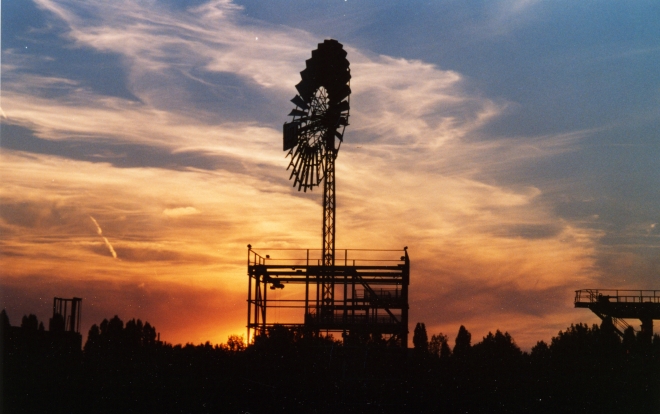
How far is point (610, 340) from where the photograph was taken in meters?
66.9

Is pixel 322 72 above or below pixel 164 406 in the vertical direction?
above

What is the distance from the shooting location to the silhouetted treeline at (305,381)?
134 feet

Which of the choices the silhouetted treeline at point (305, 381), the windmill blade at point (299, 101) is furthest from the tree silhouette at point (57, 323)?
the windmill blade at point (299, 101)

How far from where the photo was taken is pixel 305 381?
43688 mm

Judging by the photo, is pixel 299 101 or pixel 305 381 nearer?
pixel 305 381

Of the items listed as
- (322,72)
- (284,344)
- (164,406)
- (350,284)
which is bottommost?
(164,406)

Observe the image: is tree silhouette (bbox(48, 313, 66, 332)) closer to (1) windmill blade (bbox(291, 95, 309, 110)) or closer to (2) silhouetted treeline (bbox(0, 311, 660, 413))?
(2) silhouetted treeline (bbox(0, 311, 660, 413))

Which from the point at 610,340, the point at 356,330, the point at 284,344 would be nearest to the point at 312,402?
the point at 284,344

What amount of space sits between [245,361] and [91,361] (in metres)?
9.02

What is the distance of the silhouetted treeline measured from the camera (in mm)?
40719

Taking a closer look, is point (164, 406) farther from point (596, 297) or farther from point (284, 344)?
point (596, 297)

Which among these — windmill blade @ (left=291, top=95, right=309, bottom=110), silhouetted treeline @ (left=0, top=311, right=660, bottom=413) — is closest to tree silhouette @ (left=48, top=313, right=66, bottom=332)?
silhouetted treeline @ (left=0, top=311, right=660, bottom=413)

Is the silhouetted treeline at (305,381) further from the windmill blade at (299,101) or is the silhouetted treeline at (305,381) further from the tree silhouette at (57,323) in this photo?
the windmill blade at (299,101)

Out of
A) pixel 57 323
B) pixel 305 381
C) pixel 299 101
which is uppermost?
pixel 299 101
